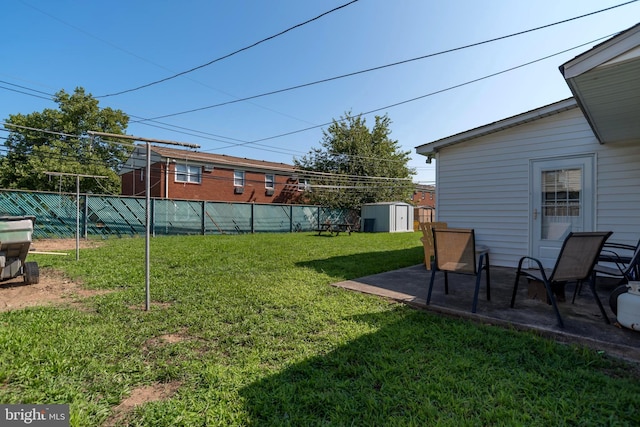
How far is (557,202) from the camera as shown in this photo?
221 inches

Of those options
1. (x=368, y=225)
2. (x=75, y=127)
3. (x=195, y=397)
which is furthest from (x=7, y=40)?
(x=368, y=225)

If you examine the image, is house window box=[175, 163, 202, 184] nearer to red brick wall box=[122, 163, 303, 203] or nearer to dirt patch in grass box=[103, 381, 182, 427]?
red brick wall box=[122, 163, 303, 203]

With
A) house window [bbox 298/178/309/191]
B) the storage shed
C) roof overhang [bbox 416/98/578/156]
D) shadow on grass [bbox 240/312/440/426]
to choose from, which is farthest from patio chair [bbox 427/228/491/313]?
house window [bbox 298/178/309/191]

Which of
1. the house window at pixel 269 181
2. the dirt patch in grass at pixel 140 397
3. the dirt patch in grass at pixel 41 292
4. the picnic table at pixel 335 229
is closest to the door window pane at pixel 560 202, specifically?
the dirt patch in grass at pixel 140 397

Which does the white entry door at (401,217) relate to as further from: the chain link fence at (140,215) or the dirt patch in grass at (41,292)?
the dirt patch in grass at (41,292)

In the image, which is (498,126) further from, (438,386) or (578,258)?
(438,386)

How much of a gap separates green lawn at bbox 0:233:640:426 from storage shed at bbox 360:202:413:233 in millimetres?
16625

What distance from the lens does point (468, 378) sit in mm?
2133

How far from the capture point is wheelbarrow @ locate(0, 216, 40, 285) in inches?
176

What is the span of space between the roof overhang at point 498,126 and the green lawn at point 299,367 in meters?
4.52

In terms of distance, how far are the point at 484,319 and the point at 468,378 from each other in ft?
4.17

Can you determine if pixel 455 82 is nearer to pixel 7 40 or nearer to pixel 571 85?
pixel 571 85

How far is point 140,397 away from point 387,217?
19.1 m

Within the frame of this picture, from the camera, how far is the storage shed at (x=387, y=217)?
2019 centimetres
